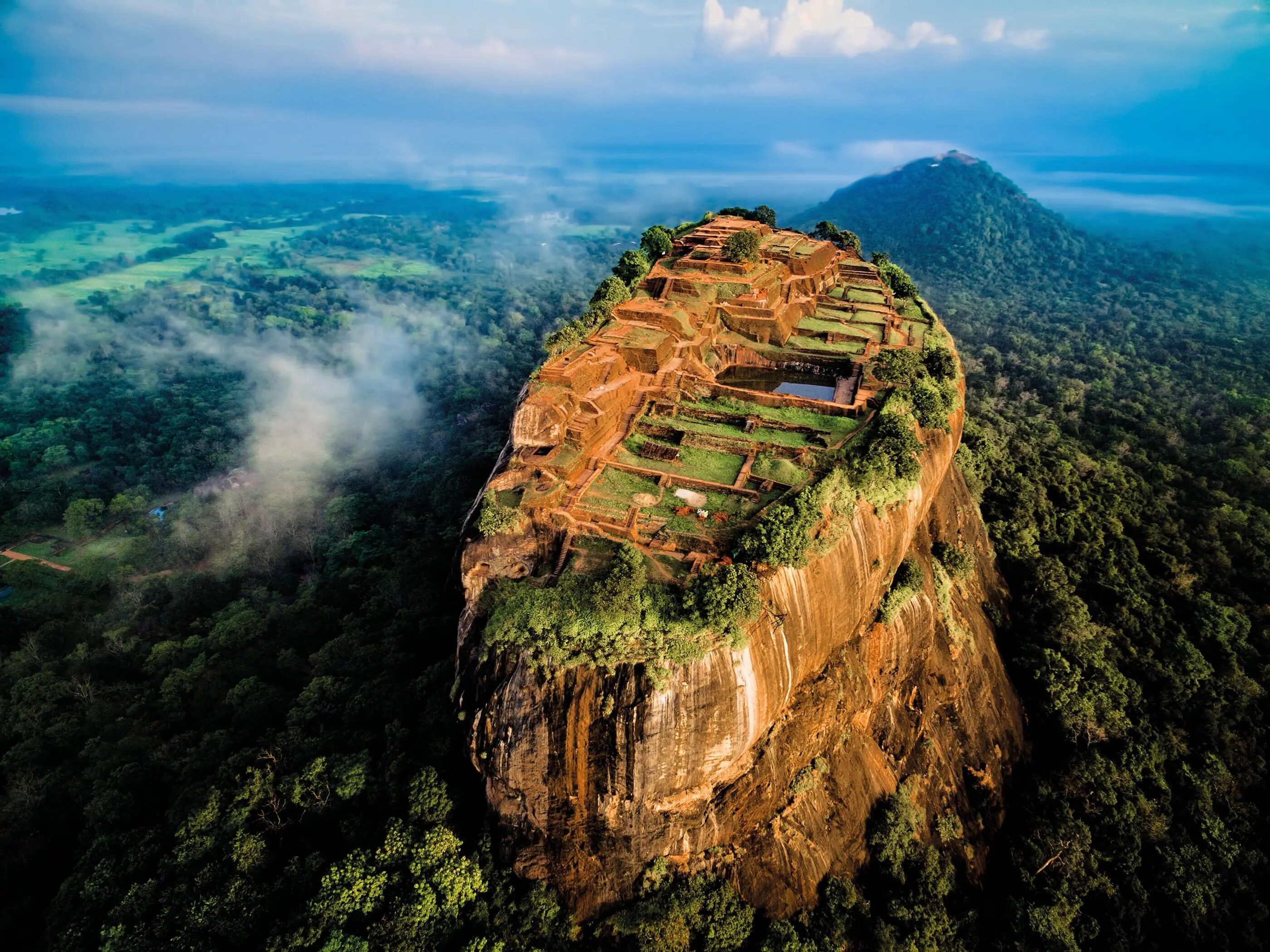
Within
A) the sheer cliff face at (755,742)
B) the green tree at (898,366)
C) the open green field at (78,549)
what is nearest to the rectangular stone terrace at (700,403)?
the green tree at (898,366)

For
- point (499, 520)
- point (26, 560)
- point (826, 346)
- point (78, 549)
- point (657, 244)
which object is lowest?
point (78, 549)

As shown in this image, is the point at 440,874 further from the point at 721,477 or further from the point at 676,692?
the point at 721,477

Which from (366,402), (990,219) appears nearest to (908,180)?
(990,219)

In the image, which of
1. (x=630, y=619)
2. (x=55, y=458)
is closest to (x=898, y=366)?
(x=630, y=619)

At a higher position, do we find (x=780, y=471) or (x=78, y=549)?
(x=780, y=471)

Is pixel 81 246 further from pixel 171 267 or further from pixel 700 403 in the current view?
pixel 700 403

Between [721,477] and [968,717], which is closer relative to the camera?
[721,477]
